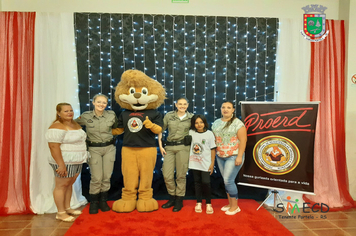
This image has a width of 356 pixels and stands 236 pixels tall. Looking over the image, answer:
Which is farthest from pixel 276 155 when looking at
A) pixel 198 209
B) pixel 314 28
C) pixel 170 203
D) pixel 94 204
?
pixel 94 204

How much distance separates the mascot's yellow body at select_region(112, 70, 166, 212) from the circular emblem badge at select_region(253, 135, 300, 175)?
4.41 feet

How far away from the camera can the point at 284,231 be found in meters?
2.31

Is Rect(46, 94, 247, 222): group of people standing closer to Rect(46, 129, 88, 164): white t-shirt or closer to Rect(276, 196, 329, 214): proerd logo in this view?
Rect(46, 129, 88, 164): white t-shirt

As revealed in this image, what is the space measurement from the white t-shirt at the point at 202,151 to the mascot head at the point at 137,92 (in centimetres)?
71

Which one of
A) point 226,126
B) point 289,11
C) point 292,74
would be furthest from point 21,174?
point 289,11

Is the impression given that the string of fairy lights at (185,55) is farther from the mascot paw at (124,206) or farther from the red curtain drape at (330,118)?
the mascot paw at (124,206)

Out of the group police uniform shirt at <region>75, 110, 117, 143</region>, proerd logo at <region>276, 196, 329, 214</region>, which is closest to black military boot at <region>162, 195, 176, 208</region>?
police uniform shirt at <region>75, 110, 117, 143</region>

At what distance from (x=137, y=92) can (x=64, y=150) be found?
106 cm

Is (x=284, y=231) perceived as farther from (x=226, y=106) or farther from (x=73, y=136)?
(x=73, y=136)

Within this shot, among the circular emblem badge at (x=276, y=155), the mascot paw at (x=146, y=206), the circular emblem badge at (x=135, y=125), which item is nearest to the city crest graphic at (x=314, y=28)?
the circular emblem badge at (x=276, y=155)

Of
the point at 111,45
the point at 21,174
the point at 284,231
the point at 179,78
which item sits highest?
the point at 111,45

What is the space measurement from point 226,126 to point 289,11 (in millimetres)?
2084

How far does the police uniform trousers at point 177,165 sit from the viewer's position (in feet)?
8.81

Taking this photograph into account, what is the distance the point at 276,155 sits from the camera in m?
2.78
